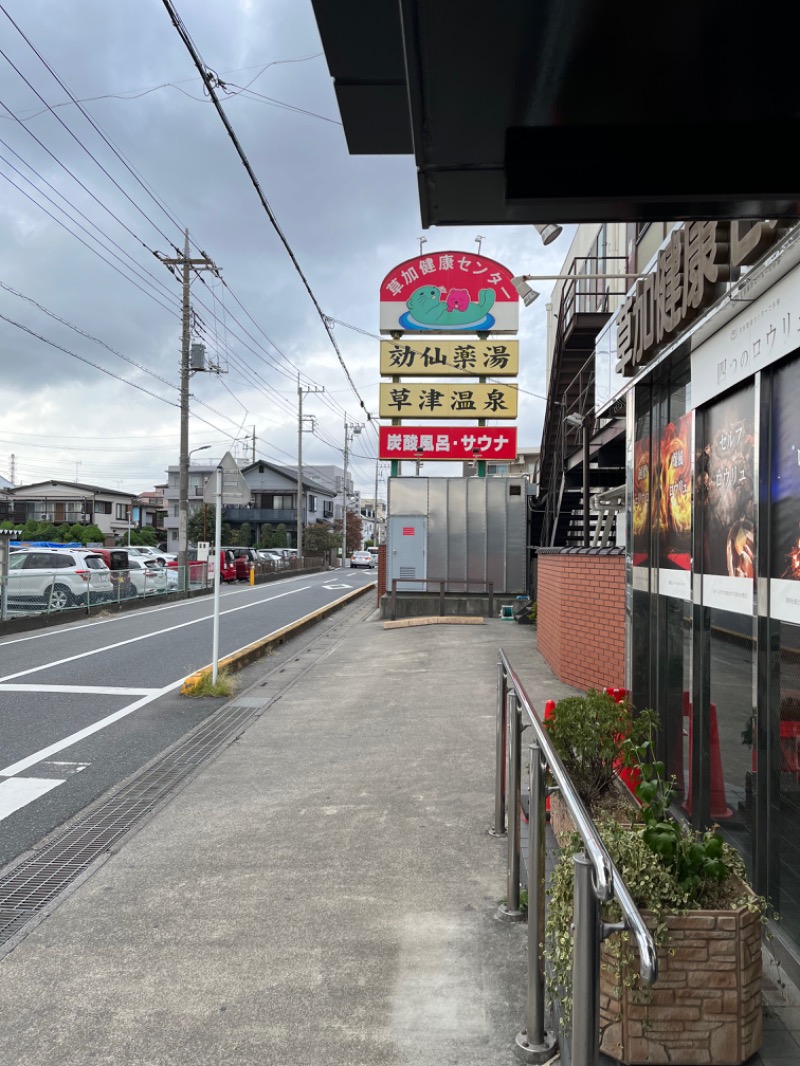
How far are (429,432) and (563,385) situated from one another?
6.09 m

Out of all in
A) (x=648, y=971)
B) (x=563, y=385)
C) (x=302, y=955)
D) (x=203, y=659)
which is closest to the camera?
(x=648, y=971)

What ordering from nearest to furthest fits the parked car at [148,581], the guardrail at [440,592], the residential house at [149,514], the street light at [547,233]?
Result: the street light at [547,233], the guardrail at [440,592], the parked car at [148,581], the residential house at [149,514]

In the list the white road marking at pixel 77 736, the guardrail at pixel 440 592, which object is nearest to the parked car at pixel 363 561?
the guardrail at pixel 440 592

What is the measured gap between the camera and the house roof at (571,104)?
1973mm

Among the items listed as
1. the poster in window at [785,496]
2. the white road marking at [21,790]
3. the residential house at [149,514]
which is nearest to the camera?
the poster in window at [785,496]

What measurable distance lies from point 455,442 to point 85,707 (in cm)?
1515

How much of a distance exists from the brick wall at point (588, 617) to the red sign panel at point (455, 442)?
11.8m

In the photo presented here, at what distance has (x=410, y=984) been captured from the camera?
11.6ft

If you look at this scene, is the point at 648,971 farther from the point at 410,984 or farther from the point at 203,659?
the point at 203,659

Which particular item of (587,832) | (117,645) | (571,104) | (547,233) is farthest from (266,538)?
(587,832)

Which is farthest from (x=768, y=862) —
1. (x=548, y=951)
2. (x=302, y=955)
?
(x=302, y=955)

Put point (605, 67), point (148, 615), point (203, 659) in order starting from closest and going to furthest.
A: point (605, 67) → point (203, 659) → point (148, 615)

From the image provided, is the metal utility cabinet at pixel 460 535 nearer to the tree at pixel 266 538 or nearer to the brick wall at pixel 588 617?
the brick wall at pixel 588 617

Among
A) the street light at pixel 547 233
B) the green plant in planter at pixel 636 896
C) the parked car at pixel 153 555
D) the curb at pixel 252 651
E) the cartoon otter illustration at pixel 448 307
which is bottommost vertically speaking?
the curb at pixel 252 651
